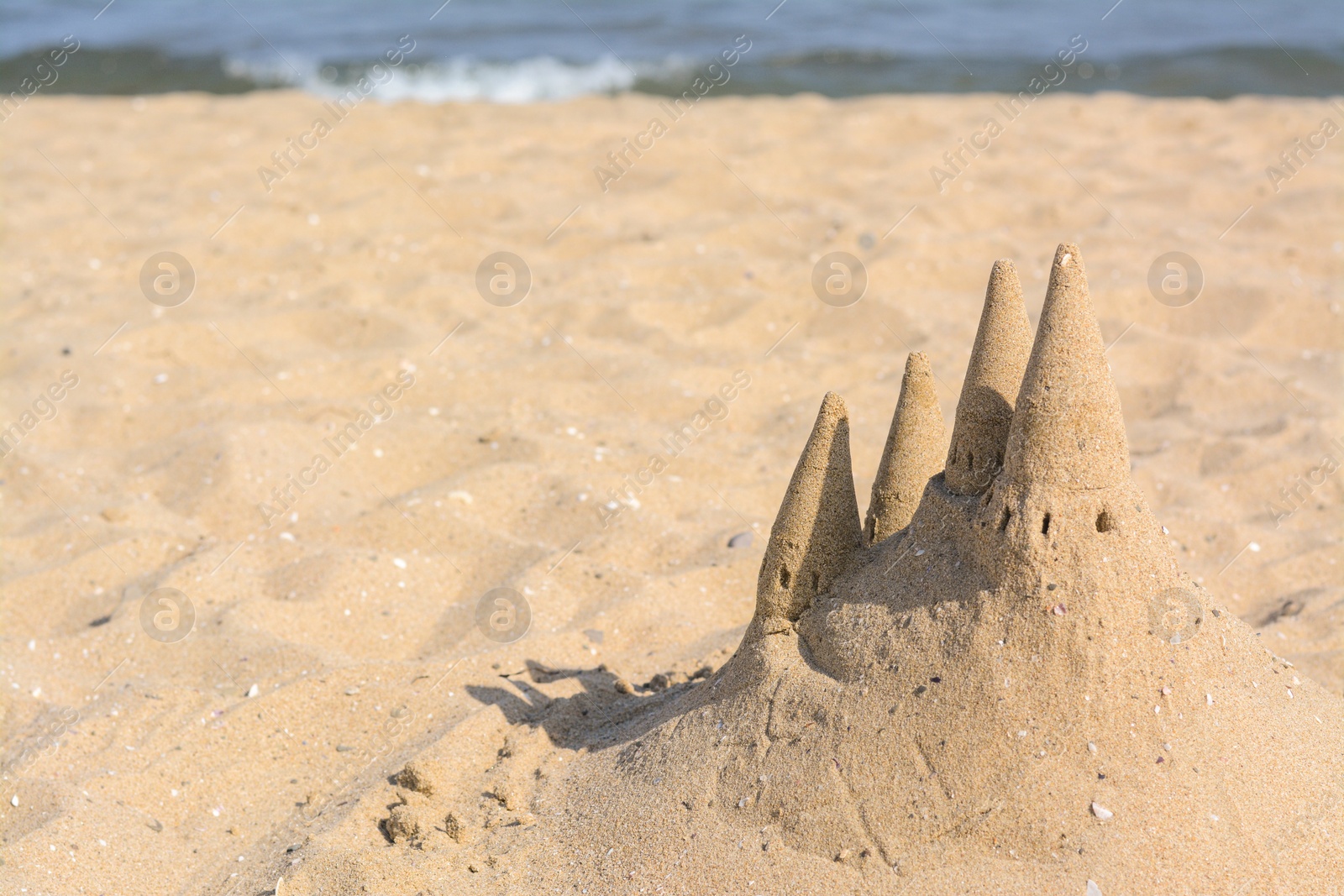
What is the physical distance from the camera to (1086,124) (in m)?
10.2

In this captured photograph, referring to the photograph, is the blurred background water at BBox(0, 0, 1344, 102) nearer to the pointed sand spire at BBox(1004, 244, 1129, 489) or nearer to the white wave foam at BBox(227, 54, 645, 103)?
the white wave foam at BBox(227, 54, 645, 103)

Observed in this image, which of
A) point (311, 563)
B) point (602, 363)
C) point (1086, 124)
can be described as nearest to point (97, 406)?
point (311, 563)

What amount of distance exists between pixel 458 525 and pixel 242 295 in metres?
3.12

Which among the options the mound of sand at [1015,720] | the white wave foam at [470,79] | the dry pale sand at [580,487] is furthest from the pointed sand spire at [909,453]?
the white wave foam at [470,79]

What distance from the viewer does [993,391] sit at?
2.78m

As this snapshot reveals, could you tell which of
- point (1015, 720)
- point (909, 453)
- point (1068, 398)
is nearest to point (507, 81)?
point (909, 453)

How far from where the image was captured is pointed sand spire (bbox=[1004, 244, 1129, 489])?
2539 mm

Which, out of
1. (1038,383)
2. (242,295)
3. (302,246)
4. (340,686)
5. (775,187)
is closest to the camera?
(1038,383)

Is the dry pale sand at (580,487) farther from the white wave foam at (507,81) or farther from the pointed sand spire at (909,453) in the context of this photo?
the white wave foam at (507,81)

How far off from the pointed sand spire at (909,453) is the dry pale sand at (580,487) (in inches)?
12.8

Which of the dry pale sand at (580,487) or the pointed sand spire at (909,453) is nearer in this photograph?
the dry pale sand at (580,487)

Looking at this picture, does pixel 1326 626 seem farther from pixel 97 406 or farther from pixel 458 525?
pixel 97 406

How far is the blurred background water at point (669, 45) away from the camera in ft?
39.9

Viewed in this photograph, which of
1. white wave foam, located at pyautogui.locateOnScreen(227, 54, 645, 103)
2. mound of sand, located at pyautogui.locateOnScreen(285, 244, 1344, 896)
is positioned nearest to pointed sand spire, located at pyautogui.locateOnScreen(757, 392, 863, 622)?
mound of sand, located at pyautogui.locateOnScreen(285, 244, 1344, 896)
